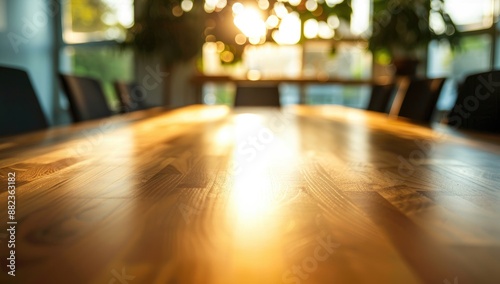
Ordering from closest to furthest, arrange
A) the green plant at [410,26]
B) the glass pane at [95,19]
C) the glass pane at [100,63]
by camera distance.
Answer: the green plant at [410,26] → the glass pane at [95,19] → the glass pane at [100,63]

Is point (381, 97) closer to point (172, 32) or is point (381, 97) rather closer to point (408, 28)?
point (408, 28)

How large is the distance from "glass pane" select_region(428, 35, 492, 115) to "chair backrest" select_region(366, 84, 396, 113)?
6.15 feet

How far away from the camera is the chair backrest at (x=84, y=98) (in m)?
1.98

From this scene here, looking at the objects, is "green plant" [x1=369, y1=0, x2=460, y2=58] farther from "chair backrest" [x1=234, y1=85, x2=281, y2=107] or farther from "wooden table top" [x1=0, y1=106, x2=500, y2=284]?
"wooden table top" [x1=0, y1=106, x2=500, y2=284]

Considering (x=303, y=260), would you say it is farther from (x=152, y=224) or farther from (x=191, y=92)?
(x=191, y=92)

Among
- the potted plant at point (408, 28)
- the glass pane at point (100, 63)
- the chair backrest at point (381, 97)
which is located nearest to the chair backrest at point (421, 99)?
Answer: the chair backrest at point (381, 97)

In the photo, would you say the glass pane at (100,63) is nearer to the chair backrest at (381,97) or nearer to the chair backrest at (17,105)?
the chair backrest at (381,97)

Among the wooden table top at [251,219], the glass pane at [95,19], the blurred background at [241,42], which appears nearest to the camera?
the wooden table top at [251,219]

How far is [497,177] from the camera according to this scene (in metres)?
0.61

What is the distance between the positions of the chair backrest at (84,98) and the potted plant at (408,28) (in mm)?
3799

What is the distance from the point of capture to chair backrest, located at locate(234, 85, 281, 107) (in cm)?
396

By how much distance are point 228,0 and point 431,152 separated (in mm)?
3177

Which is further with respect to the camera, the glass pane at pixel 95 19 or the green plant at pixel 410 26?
the glass pane at pixel 95 19

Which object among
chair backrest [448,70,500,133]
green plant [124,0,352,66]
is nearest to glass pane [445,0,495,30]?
green plant [124,0,352,66]
